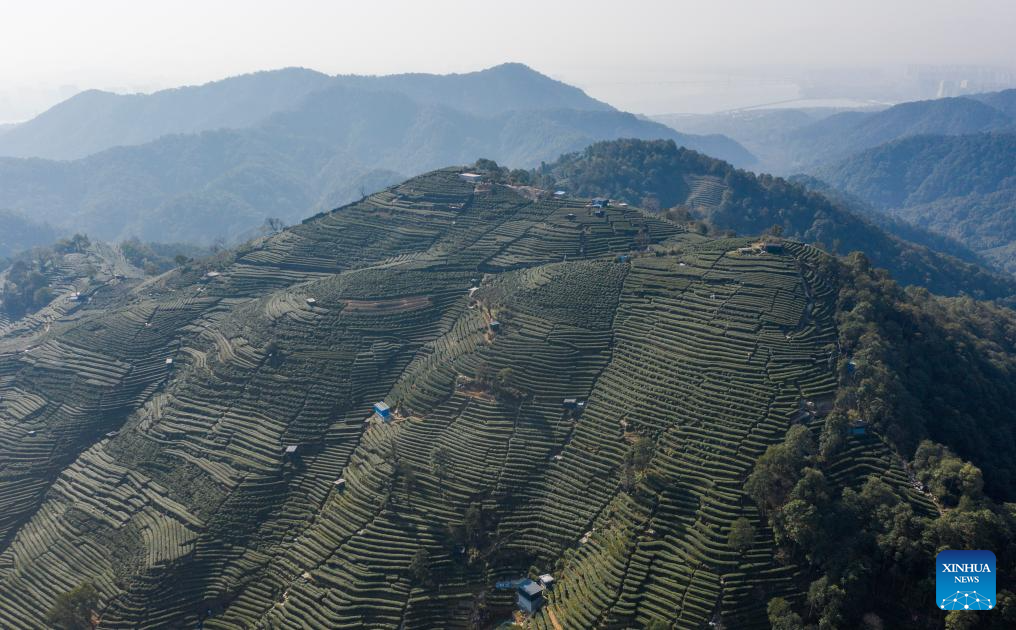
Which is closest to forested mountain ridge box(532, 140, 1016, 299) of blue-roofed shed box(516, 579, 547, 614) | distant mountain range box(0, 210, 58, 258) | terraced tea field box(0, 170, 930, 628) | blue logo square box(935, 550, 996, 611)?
terraced tea field box(0, 170, 930, 628)

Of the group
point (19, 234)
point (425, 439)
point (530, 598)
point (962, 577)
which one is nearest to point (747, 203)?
point (425, 439)

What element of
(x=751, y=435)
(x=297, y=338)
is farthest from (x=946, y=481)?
(x=297, y=338)

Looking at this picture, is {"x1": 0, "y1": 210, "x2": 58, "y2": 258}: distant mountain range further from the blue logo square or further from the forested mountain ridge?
the blue logo square

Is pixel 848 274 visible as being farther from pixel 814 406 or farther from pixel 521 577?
pixel 521 577

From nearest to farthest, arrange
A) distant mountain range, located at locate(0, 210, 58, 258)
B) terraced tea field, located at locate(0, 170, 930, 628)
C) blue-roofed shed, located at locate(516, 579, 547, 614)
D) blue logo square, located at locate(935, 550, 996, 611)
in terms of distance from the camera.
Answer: blue logo square, located at locate(935, 550, 996, 611)
blue-roofed shed, located at locate(516, 579, 547, 614)
terraced tea field, located at locate(0, 170, 930, 628)
distant mountain range, located at locate(0, 210, 58, 258)

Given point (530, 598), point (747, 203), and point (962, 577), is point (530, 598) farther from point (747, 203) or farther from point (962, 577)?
point (747, 203)

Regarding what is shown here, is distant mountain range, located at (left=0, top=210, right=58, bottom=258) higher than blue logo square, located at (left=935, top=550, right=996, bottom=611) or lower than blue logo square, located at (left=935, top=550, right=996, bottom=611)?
lower
